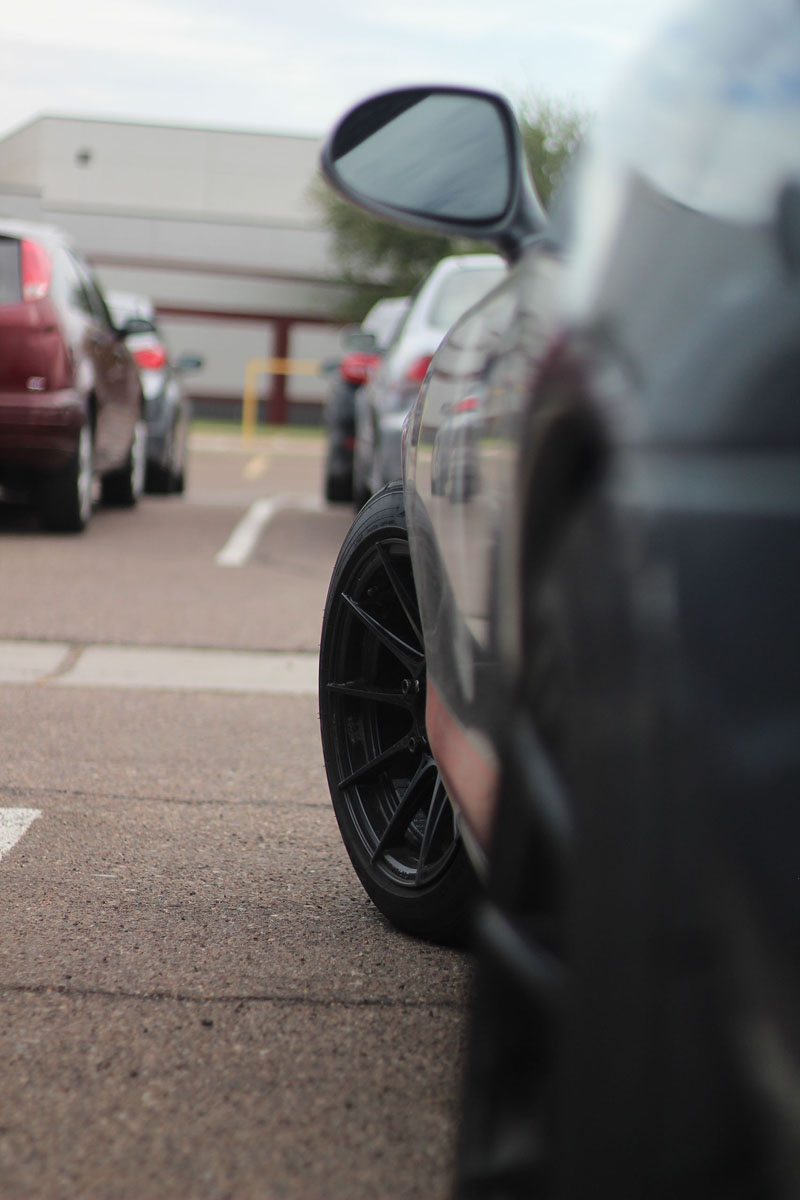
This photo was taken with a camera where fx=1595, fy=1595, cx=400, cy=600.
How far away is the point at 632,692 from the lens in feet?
3.41

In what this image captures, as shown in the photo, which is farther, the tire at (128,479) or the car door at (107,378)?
the tire at (128,479)

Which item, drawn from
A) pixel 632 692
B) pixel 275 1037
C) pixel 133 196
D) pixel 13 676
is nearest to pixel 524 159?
pixel 275 1037

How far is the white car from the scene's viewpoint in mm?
7789

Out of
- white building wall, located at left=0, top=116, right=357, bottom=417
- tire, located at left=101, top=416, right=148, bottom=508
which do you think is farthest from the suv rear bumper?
white building wall, located at left=0, top=116, right=357, bottom=417

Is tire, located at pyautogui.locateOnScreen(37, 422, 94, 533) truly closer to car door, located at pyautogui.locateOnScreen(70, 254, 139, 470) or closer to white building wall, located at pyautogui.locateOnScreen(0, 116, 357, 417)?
car door, located at pyautogui.locateOnScreen(70, 254, 139, 470)

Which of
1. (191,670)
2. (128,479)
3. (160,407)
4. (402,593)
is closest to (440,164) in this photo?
(402,593)

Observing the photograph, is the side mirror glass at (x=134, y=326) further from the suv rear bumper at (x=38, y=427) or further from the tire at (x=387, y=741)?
the tire at (x=387, y=741)

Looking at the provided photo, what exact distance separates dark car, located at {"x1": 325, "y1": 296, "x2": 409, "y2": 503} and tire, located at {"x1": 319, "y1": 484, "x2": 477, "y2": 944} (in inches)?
321

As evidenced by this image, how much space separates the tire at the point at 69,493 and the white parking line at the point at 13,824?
5230mm

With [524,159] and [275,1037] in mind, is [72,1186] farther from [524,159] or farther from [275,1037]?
[524,159]

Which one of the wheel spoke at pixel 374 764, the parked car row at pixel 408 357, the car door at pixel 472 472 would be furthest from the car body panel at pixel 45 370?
the car door at pixel 472 472

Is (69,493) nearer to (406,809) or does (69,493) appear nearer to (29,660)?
(29,660)

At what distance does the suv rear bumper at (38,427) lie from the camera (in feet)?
26.5

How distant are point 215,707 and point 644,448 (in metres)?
3.85
